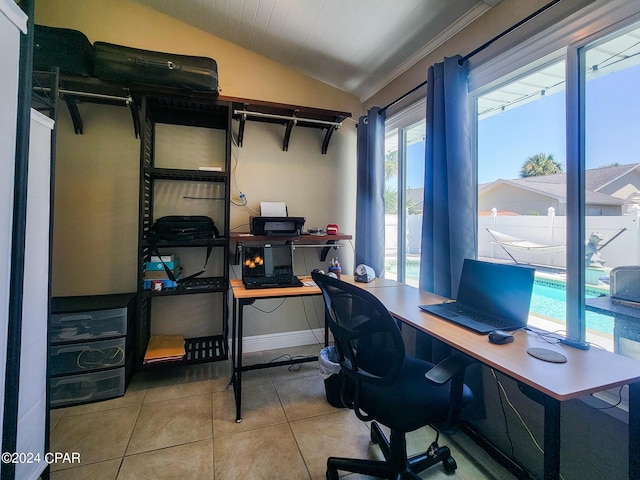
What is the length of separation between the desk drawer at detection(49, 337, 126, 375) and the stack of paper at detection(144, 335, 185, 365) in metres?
0.19

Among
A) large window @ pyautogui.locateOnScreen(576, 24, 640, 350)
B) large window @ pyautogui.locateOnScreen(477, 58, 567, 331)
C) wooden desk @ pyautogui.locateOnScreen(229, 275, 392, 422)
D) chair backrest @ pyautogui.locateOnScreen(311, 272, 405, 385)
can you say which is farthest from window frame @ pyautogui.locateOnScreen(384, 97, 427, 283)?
chair backrest @ pyautogui.locateOnScreen(311, 272, 405, 385)

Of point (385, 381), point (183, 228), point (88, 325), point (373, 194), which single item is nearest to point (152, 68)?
point (183, 228)

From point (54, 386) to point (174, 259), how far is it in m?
1.05

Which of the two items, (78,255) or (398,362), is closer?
(398,362)

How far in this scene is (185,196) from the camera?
2492mm

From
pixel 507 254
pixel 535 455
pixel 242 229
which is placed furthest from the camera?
pixel 242 229

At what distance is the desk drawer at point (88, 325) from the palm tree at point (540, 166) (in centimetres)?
262

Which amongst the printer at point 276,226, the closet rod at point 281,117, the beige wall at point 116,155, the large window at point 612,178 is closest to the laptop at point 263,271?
the printer at point 276,226

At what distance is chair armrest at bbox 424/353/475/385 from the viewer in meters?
1.00

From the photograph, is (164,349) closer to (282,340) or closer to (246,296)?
(246,296)

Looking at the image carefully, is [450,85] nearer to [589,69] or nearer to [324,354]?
[589,69]

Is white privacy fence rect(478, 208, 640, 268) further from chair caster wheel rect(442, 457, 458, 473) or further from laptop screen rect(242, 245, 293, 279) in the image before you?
laptop screen rect(242, 245, 293, 279)

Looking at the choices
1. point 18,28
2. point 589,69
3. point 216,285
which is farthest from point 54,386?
point 589,69

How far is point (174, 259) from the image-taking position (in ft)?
7.62
